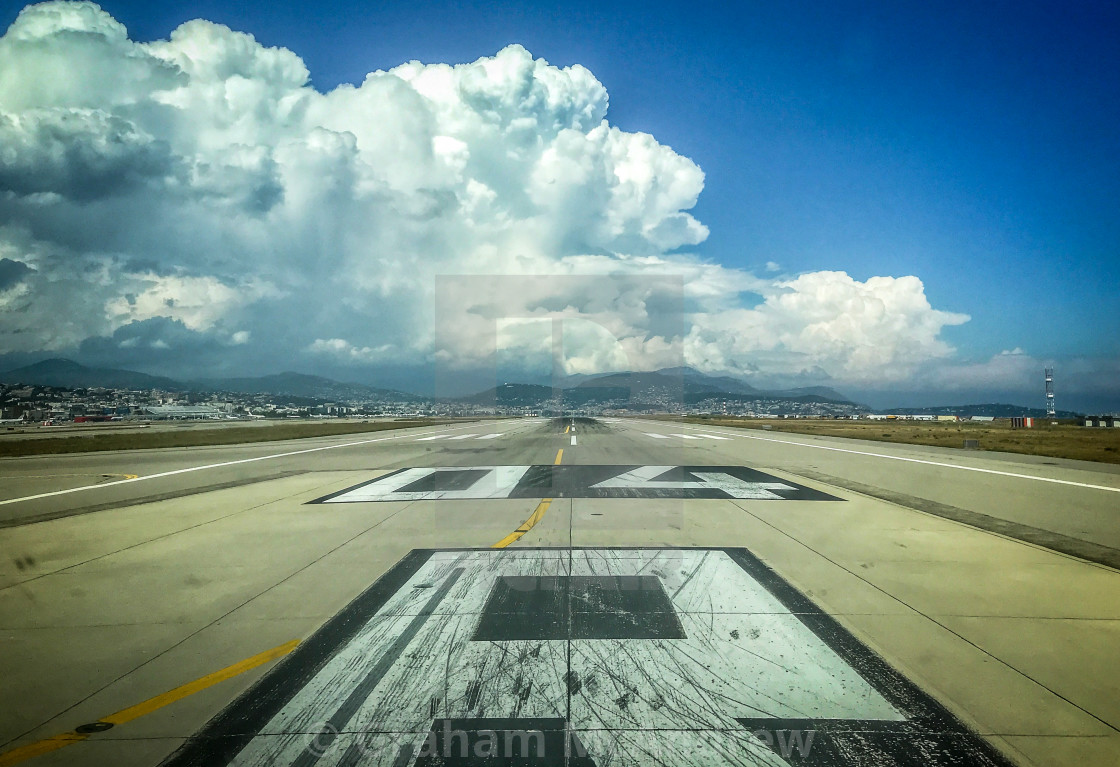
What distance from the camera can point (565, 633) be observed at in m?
4.74

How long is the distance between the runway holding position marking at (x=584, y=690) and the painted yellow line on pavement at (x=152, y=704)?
26 cm

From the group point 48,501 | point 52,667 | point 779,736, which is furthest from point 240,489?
point 779,736

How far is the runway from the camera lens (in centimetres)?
337

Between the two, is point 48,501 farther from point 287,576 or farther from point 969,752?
point 969,752

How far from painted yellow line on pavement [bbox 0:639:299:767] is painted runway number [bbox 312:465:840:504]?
664 cm

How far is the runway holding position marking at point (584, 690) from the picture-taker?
322 cm

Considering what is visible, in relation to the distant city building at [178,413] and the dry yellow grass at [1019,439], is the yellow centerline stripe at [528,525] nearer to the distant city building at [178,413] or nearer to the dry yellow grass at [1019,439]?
the dry yellow grass at [1019,439]

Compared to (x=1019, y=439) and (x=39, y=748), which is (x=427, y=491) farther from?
(x=1019, y=439)

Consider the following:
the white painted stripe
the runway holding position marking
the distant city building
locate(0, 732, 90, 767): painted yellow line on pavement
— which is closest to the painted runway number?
the white painted stripe

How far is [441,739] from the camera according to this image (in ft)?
10.9

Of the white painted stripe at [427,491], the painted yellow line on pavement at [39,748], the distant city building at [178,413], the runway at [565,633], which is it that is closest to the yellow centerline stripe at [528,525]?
the runway at [565,633]

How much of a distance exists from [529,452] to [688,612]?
1606 centimetres

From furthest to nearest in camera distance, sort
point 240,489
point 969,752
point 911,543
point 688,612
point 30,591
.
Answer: point 240,489
point 911,543
point 30,591
point 688,612
point 969,752

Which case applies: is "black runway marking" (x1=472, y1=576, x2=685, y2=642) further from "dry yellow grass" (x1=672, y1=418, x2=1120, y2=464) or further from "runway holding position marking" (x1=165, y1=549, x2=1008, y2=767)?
"dry yellow grass" (x1=672, y1=418, x2=1120, y2=464)
